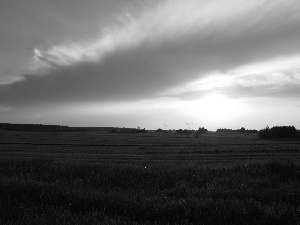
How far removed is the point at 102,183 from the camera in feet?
41.3

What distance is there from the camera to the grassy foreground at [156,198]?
7.73 metres

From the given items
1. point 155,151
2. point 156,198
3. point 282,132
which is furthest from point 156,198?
point 282,132

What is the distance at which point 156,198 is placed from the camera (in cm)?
940

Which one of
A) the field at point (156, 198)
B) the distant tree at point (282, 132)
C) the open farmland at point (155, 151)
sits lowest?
the open farmland at point (155, 151)

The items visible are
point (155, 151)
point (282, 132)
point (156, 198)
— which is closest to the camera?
point (156, 198)

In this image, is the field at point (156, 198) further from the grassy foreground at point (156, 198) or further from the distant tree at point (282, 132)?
the distant tree at point (282, 132)

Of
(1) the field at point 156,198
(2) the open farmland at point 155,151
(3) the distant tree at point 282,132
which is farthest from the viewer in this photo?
(3) the distant tree at point 282,132

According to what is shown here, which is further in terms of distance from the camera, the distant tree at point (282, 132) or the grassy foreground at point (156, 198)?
the distant tree at point (282, 132)

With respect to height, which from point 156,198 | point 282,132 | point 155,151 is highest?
point 282,132

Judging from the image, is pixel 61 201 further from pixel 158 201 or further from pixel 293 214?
pixel 293 214

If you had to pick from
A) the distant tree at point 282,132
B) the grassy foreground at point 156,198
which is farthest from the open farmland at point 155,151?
the distant tree at point 282,132

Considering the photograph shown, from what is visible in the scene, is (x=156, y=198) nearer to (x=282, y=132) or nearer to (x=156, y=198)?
(x=156, y=198)

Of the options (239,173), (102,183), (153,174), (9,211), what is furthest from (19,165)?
(239,173)

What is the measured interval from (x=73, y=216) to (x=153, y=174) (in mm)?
6582
